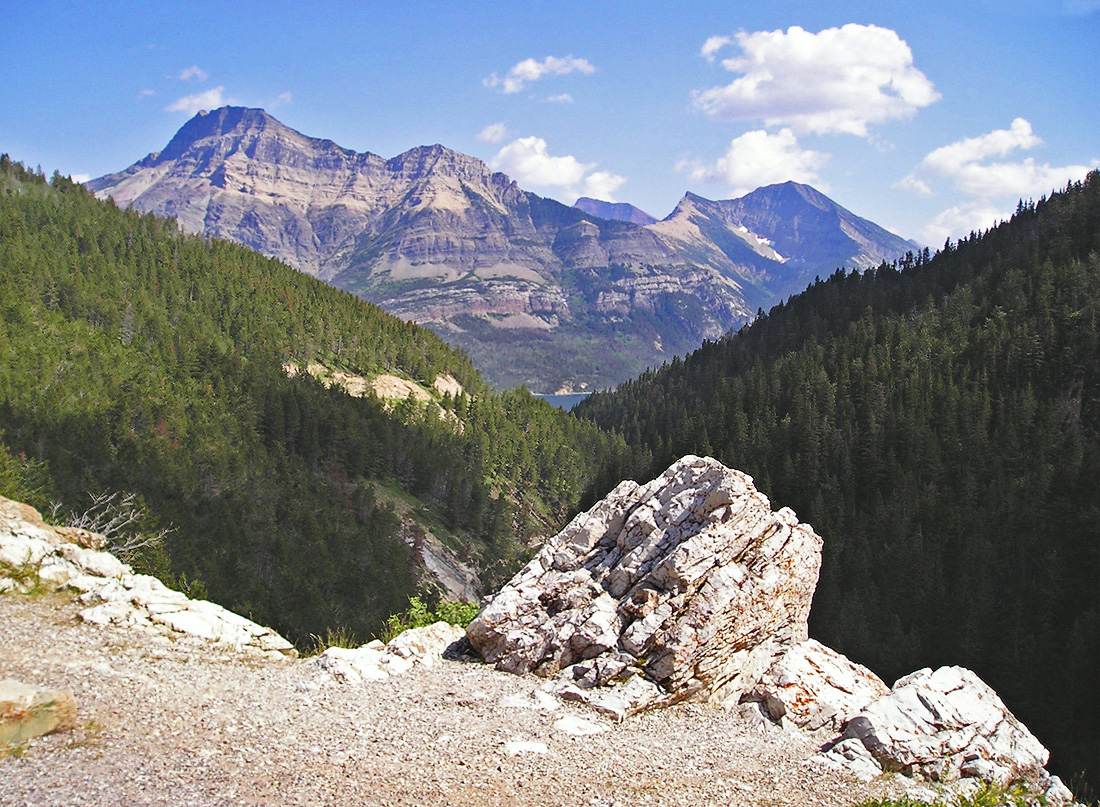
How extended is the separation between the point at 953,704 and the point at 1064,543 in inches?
2840

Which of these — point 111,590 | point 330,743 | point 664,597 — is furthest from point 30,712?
point 664,597

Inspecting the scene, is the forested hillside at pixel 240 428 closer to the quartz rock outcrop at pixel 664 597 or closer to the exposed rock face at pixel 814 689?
the quartz rock outcrop at pixel 664 597

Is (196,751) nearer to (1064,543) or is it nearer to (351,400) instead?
(1064,543)

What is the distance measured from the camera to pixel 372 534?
103m

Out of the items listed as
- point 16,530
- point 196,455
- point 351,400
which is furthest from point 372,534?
point 16,530

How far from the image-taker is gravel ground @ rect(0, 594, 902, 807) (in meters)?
13.8

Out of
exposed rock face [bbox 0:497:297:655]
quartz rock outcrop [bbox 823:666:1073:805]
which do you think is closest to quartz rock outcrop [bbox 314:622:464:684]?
exposed rock face [bbox 0:497:297:655]

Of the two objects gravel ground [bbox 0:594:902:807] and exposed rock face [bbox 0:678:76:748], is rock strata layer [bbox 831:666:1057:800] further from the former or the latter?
exposed rock face [bbox 0:678:76:748]

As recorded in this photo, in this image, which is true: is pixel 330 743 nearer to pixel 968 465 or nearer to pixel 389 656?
pixel 389 656

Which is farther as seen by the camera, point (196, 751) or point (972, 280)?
point (972, 280)

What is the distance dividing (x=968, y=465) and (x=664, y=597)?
304 feet

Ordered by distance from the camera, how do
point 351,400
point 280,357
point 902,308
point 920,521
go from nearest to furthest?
point 920,521
point 351,400
point 280,357
point 902,308

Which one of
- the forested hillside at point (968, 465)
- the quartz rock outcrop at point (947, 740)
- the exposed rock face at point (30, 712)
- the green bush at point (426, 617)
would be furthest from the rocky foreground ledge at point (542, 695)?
the forested hillside at point (968, 465)

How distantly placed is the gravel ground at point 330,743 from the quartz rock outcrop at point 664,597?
4.09 feet
